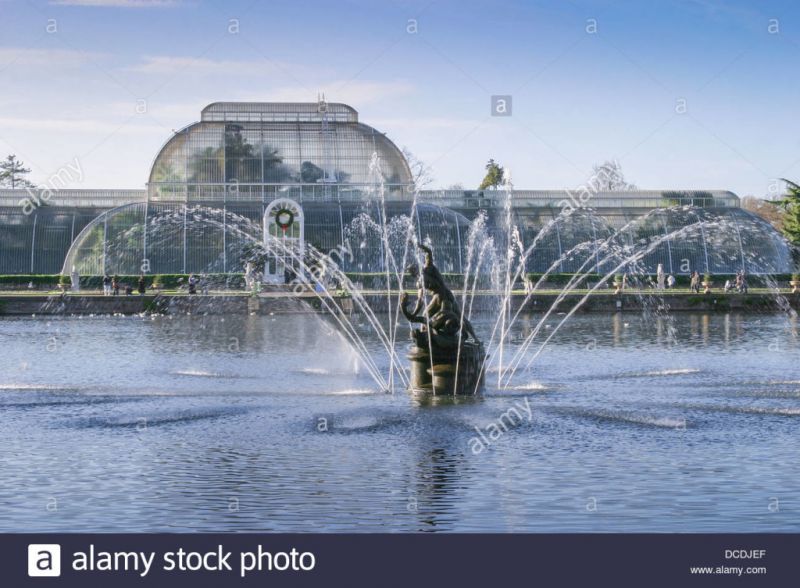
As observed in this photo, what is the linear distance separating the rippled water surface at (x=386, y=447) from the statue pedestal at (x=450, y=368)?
821mm

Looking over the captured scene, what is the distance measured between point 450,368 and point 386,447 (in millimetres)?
6621

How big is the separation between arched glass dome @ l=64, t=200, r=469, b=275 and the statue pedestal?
49.6m

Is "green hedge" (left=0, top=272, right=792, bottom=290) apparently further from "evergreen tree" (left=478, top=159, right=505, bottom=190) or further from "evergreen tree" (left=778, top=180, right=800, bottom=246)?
"evergreen tree" (left=478, top=159, right=505, bottom=190)

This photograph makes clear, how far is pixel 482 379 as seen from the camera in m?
27.6

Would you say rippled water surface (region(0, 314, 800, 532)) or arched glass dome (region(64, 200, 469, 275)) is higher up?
arched glass dome (region(64, 200, 469, 275))

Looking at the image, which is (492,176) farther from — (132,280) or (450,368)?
(450,368)

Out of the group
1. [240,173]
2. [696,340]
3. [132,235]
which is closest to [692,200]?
[240,173]

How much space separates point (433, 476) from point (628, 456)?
351 centimetres

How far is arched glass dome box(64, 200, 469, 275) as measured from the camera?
80312 mm

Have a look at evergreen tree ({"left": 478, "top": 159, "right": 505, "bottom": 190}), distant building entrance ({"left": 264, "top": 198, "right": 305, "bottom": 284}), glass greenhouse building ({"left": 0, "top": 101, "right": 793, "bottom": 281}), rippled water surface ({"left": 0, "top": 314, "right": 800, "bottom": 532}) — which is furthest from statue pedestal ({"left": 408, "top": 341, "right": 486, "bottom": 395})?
evergreen tree ({"left": 478, "top": 159, "right": 505, "bottom": 190})

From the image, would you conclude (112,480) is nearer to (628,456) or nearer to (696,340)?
(628,456)

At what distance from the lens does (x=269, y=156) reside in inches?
Answer: 3578

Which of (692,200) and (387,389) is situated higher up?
(692,200)
